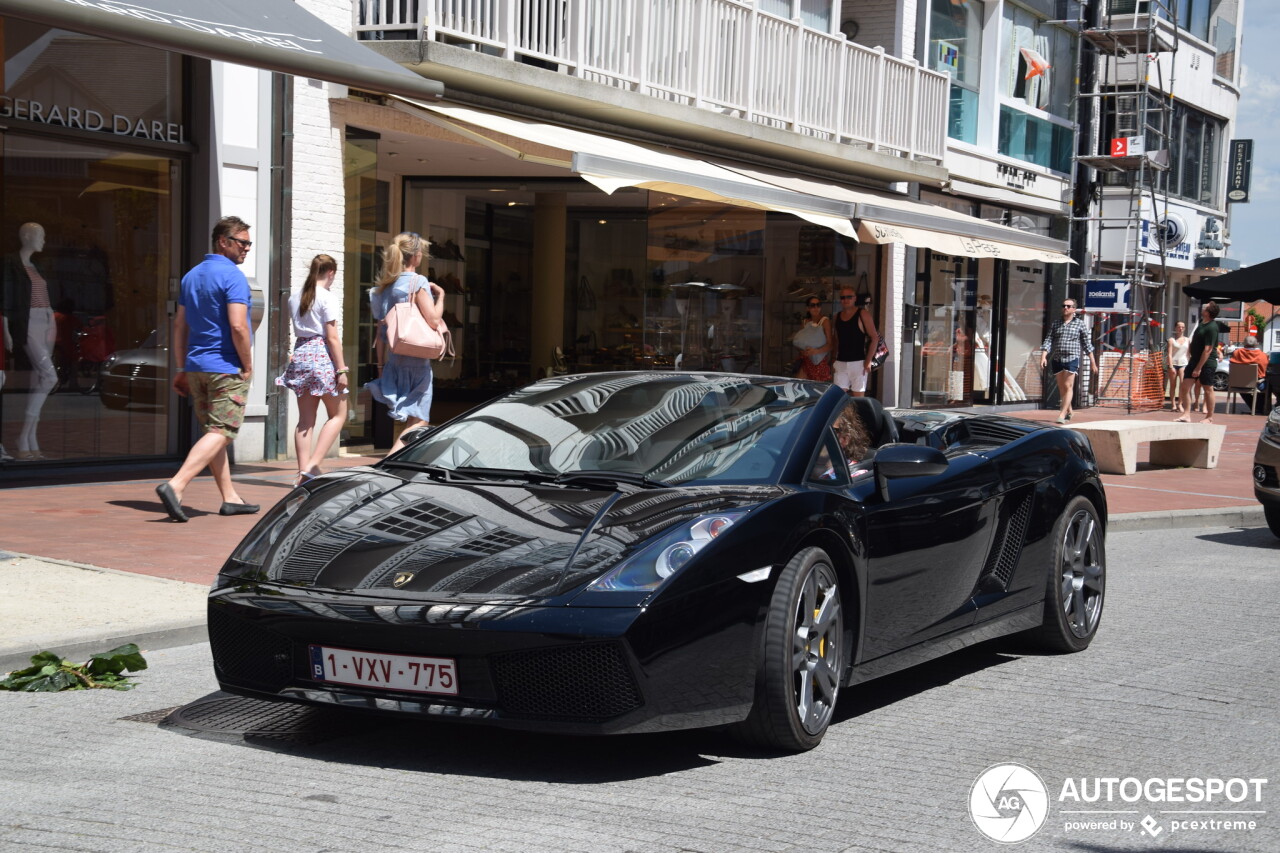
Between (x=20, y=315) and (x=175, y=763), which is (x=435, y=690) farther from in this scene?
(x=20, y=315)

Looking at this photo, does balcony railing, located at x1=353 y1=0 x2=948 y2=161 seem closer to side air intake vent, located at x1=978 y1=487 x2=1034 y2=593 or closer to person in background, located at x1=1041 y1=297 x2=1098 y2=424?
person in background, located at x1=1041 y1=297 x2=1098 y2=424

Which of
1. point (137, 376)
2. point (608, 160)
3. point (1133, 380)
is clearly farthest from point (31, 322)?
point (1133, 380)

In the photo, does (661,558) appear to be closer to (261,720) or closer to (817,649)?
(817,649)

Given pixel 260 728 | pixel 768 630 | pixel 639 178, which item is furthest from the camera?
pixel 639 178

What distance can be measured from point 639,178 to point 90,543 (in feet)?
21.3

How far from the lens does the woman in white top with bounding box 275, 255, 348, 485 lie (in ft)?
35.7

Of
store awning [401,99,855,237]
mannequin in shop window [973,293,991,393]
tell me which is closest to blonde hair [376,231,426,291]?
store awning [401,99,855,237]

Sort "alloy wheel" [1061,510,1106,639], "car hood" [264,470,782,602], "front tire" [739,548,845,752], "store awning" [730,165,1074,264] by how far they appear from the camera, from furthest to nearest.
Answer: "store awning" [730,165,1074,264] → "alloy wheel" [1061,510,1106,639] → "front tire" [739,548,845,752] → "car hood" [264,470,782,602]

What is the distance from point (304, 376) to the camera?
1088cm

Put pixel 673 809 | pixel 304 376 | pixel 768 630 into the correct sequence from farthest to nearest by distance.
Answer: pixel 304 376, pixel 768 630, pixel 673 809

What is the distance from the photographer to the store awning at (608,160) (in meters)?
13.3

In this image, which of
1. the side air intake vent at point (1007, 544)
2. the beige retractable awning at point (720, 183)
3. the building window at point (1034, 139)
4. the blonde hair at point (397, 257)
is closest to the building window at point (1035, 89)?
the building window at point (1034, 139)

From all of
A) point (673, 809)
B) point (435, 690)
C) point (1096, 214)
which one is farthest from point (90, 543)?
point (1096, 214)
